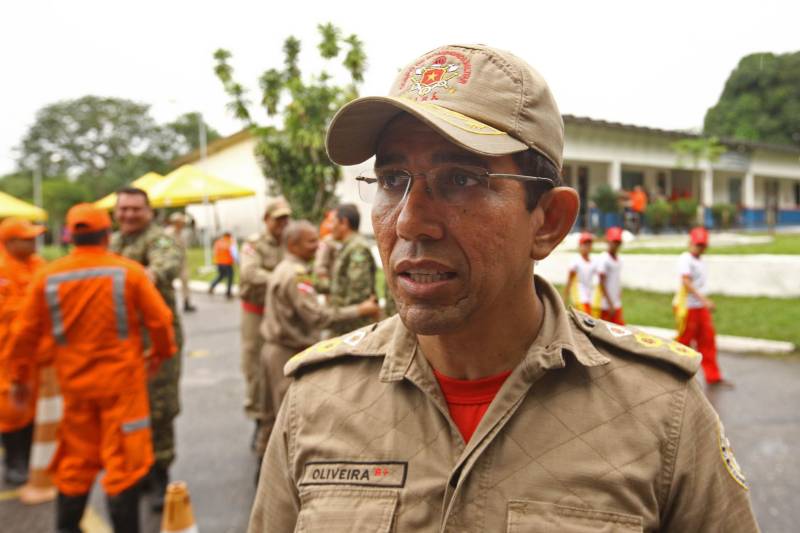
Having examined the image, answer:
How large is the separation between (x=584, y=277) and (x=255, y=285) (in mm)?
4268

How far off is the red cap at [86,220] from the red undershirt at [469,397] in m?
2.93

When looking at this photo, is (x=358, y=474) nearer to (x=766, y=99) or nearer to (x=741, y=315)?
(x=741, y=315)

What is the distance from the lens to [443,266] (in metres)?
1.39

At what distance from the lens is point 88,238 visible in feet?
12.4

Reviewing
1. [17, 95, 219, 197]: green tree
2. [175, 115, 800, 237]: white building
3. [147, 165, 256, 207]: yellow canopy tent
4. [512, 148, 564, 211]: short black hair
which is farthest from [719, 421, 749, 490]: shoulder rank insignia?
[17, 95, 219, 197]: green tree

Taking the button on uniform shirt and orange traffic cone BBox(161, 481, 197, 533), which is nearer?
the button on uniform shirt

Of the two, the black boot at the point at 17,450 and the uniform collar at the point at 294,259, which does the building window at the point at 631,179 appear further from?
the black boot at the point at 17,450

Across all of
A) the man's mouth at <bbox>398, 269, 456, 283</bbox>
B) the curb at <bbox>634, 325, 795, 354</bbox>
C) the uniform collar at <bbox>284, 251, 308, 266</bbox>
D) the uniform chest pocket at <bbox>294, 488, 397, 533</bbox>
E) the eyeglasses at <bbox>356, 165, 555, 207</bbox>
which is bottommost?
the curb at <bbox>634, 325, 795, 354</bbox>

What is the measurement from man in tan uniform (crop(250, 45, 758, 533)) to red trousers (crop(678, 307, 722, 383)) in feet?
20.3

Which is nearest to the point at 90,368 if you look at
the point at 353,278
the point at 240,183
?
the point at 353,278

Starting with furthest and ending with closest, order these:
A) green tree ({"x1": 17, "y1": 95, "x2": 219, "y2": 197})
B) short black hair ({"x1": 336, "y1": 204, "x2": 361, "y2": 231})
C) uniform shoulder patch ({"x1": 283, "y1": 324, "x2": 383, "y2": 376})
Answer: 1. green tree ({"x1": 17, "y1": 95, "x2": 219, "y2": 197})
2. short black hair ({"x1": 336, "y1": 204, "x2": 361, "y2": 231})
3. uniform shoulder patch ({"x1": 283, "y1": 324, "x2": 383, "y2": 376})

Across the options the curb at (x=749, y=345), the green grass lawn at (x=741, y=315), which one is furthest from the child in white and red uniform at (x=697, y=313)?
the green grass lawn at (x=741, y=315)

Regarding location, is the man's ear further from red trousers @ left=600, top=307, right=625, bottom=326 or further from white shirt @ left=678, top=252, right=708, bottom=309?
red trousers @ left=600, top=307, right=625, bottom=326

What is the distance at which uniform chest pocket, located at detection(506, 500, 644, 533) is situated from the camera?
1.29 metres
